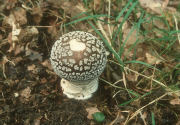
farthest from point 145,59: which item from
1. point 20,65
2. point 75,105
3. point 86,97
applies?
point 20,65

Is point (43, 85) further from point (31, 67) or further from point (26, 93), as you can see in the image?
point (31, 67)

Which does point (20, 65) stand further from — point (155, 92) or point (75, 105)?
point (155, 92)

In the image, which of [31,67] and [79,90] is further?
[31,67]

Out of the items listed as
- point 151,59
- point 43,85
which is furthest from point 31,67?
point 151,59

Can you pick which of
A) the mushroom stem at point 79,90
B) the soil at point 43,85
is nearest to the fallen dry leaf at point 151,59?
the soil at point 43,85

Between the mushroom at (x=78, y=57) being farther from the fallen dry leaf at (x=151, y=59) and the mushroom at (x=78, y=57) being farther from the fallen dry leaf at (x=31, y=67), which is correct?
the fallen dry leaf at (x=151, y=59)

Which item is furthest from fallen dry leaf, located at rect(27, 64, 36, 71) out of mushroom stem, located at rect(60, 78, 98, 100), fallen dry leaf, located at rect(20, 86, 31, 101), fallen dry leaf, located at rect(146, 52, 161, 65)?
fallen dry leaf, located at rect(146, 52, 161, 65)

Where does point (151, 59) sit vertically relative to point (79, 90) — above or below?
above
